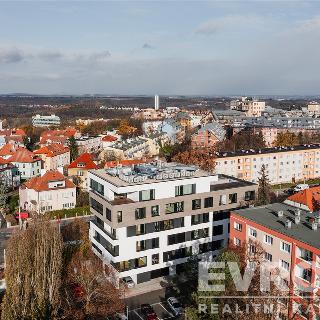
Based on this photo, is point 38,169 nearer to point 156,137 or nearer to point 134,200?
point 156,137

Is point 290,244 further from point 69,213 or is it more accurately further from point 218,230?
point 69,213

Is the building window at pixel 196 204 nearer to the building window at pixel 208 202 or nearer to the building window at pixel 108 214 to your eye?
the building window at pixel 208 202

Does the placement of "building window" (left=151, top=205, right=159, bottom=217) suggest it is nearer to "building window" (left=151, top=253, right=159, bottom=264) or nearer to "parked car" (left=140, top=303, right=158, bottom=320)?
"building window" (left=151, top=253, right=159, bottom=264)

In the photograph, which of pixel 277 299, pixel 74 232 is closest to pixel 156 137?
pixel 74 232

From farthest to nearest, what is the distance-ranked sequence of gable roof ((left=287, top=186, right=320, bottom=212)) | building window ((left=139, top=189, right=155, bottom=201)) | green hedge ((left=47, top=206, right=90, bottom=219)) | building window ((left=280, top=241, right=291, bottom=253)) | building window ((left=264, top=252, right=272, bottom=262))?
green hedge ((left=47, top=206, right=90, bottom=219)) → gable roof ((left=287, top=186, right=320, bottom=212)) → building window ((left=139, top=189, right=155, bottom=201)) → building window ((left=264, top=252, right=272, bottom=262)) → building window ((left=280, top=241, right=291, bottom=253))

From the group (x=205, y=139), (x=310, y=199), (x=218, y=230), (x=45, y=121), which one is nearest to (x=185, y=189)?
(x=218, y=230)

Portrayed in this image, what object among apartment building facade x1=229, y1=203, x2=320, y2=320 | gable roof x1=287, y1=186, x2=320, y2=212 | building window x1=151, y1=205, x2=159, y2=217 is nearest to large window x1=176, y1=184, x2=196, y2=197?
building window x1=151, y1=205, x2=159, y2=217
